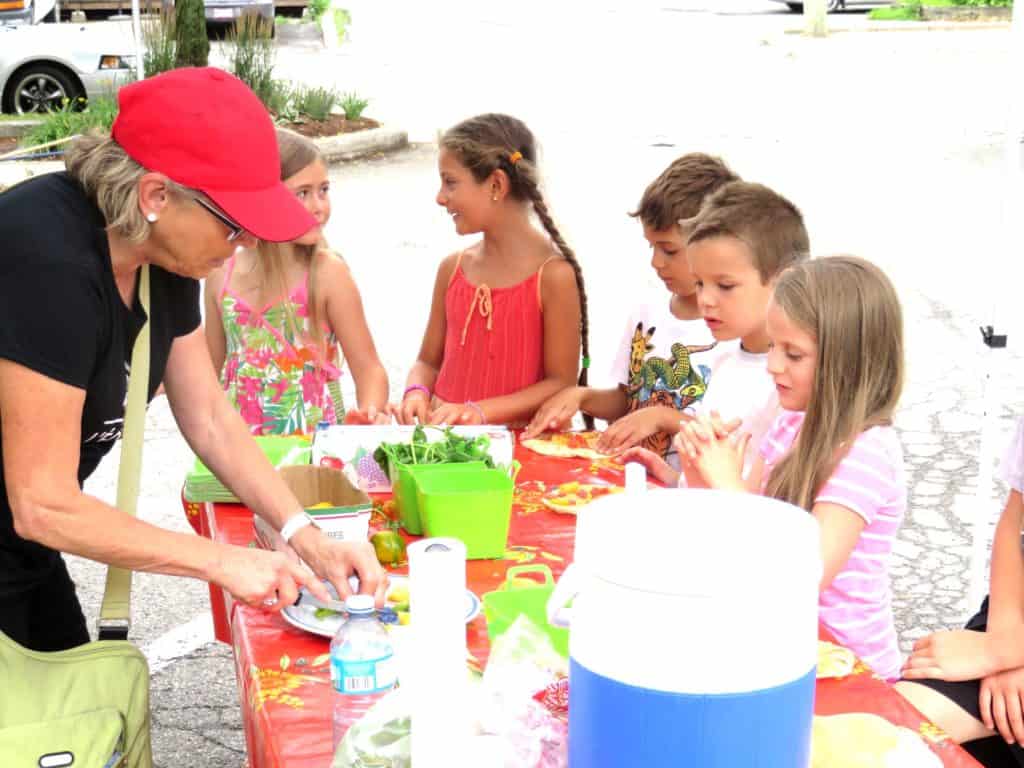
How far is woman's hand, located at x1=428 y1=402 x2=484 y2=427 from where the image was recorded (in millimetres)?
3193

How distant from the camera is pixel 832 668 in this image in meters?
1.96

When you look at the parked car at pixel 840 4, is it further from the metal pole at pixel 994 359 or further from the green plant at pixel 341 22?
the metal pole at pixel 994 359

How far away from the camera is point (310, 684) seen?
1.97 meters

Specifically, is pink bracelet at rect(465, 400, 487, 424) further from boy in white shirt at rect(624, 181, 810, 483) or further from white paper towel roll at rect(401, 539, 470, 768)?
white paper towel roll at rect(401, 539, 470, 768)

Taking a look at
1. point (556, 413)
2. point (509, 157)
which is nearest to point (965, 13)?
point (509, 157)

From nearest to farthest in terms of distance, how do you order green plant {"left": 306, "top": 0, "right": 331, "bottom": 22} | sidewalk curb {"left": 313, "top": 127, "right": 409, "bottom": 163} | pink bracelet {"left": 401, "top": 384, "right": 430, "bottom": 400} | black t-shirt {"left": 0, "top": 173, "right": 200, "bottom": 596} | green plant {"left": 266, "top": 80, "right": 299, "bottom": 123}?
black t-shirt {"left": 0, "top": 173, "right": 200, "bottom": 596} < pink bracelet {"left": 401, "top": 384, "right": 430, "bottom": 400} < sidewalk curb {"left": 313, "top": 127, "right": 409, "bottom": 163} < green plant {"left": 266, "top": 80, "right": 299, "bottom": 123} < green plant {"left": 306, "top": 0, "right": 331, "bottom": 22}

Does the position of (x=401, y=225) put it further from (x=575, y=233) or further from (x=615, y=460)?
(x=615, y=460)

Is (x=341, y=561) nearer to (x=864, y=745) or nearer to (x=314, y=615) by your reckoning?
(x=314, y=615)

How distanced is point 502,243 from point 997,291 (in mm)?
1355

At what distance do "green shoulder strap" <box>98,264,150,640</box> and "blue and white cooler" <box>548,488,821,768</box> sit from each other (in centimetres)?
116

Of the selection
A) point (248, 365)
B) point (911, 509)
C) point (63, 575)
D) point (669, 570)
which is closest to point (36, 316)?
point (63, 575)

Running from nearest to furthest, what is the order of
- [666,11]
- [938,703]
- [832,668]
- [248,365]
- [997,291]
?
1. [832,668]
2. [938,703]
3. [997,291]
4. [248,365]
5. [666,11]

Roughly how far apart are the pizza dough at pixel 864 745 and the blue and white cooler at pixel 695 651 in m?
0.26

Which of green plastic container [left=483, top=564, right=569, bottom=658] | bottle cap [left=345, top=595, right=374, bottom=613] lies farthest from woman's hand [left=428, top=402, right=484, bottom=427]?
bottle cap [left=345, top=595, right=374, bottom=613]
